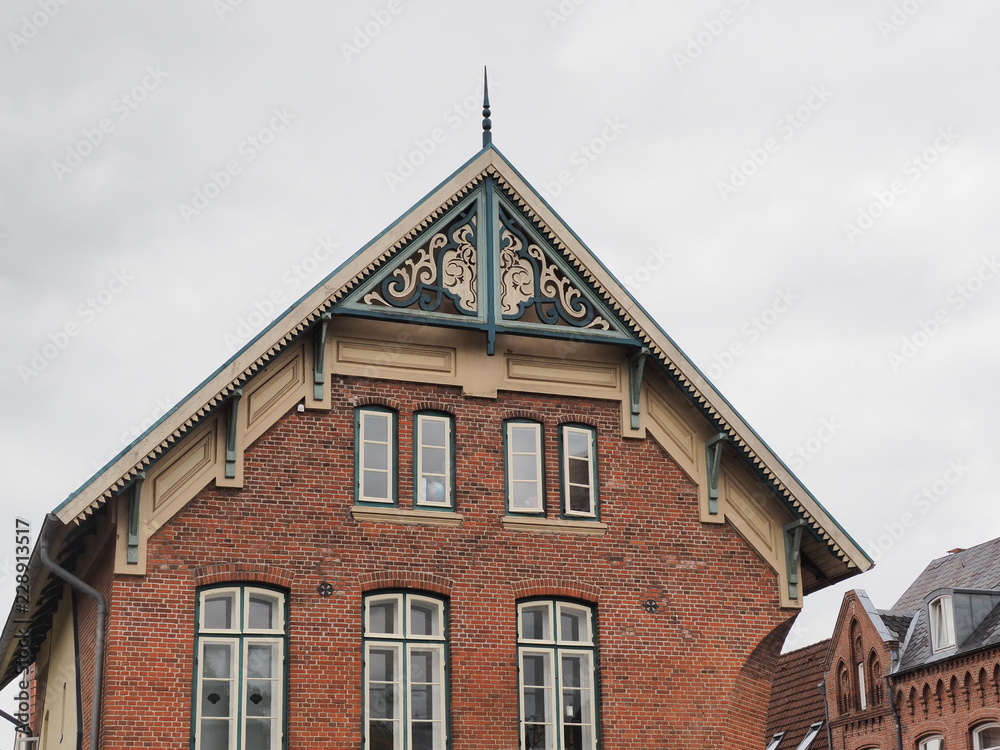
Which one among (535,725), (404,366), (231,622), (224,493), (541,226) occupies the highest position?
(541,226)

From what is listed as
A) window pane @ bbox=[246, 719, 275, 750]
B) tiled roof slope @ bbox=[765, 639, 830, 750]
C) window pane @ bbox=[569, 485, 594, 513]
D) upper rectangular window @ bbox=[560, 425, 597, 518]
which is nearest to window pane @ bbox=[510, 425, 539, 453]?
upper rectangular window @ bbox=[560, 425, 597, 518]

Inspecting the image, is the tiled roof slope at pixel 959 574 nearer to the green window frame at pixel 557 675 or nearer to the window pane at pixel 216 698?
the green window frame at pixel 557 675

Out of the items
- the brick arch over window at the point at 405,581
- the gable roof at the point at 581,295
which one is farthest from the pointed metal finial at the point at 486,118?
the brick arch over window at the point at 405,581

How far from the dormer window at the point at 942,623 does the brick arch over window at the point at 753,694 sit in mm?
18988

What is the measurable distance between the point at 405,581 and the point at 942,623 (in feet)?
79.8

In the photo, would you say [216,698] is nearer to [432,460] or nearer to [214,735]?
[214,735]

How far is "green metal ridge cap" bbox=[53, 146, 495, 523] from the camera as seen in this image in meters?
18.0

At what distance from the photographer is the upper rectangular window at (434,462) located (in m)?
20.3

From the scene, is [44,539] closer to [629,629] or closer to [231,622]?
[231,622]

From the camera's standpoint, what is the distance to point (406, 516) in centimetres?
1997

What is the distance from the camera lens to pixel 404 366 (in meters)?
20.7

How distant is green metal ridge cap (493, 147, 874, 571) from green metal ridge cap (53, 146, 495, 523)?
1.41m

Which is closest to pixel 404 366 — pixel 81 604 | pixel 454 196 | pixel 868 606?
pixel 454 196

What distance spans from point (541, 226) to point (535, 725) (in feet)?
23.4
